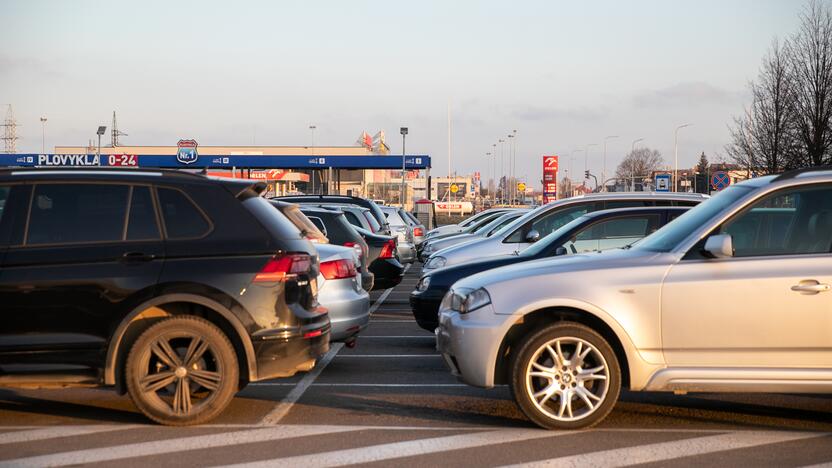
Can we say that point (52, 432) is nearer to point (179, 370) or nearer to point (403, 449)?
point (179, 370)

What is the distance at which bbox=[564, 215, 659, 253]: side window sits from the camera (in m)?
11.0

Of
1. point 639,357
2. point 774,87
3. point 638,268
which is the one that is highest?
point 774,87

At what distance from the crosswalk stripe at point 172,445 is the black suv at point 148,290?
0.43 m

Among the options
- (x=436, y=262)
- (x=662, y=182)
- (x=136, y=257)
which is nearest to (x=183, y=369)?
(x=136, y=257)

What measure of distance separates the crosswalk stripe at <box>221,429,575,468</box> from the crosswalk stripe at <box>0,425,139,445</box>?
1.54 metres

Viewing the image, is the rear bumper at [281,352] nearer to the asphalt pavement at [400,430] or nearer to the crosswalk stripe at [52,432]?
the asphalt pavement at [400,430]

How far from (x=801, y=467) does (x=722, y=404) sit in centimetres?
212

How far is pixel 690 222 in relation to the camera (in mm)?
7473

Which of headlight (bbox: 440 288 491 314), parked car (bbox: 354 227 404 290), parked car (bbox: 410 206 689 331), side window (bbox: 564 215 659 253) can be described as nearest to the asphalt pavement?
headlight (bbox: 440 288 491 314)

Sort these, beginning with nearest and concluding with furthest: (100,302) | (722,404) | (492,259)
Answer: (100,302), (722,404), (492,259)

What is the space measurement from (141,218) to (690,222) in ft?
13.3

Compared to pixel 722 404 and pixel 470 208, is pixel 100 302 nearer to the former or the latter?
pixel 722 404

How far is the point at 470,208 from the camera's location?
85062 mm

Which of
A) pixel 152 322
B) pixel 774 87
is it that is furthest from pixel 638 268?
pixel 774 87
